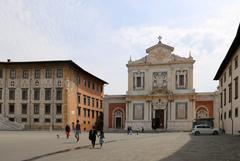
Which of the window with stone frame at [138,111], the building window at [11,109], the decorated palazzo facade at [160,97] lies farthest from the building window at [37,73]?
the window with stone frame at [138,111]

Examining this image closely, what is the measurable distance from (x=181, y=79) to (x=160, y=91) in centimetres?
423

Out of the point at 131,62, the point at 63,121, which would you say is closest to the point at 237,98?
the point at 63,121

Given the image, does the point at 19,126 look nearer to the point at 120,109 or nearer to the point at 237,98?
the point at 120,109

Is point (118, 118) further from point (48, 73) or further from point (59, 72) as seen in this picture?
point (48, 73)

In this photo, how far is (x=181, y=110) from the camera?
66.9 m

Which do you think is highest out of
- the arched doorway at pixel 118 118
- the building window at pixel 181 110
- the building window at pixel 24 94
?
the building window at pixel 24 94

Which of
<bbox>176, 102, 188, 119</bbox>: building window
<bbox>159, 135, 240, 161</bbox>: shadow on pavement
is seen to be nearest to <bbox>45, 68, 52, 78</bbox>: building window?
<bbox>176, 102, 188, 119</bbox>: building window

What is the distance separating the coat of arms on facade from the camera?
68.5 metres

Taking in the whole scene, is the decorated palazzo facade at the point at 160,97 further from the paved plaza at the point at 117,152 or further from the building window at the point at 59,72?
the paved plaza at the point at 117,152

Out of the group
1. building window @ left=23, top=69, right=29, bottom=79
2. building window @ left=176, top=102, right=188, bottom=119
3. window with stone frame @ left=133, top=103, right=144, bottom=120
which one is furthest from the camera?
window with stone frame @ left=133, top=103, right=144, bottom=120

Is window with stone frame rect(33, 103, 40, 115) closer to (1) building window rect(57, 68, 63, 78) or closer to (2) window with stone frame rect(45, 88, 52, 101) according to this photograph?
(2) window with stone frame rect(45, 88, 52, 101)

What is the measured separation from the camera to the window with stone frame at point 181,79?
67.5 metres

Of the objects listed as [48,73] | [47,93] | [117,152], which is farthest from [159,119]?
[117,152]

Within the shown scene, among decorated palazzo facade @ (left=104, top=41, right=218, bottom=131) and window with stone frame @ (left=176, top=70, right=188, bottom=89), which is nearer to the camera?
decorated palazzo facade @ (left=104, top=41, right=218, bottom=131)
